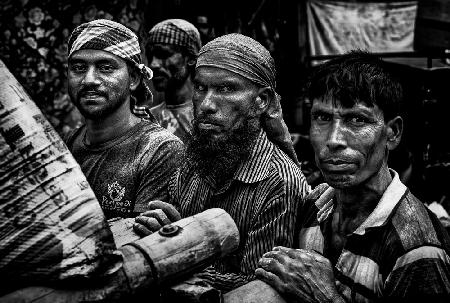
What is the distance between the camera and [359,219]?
278 centimetres

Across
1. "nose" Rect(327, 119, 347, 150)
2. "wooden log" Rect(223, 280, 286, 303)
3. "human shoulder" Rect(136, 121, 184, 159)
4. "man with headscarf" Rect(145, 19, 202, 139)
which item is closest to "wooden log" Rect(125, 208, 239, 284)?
"wooden log" Rect(223, 280, 286, 303)

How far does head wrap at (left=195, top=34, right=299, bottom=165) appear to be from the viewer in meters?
3.33

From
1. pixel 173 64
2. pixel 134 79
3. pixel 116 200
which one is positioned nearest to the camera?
pixel 116 200

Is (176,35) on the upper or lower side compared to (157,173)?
upper

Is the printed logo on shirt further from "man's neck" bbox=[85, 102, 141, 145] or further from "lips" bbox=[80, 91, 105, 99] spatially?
"lips" bbox=[80, 91, 105, 99]

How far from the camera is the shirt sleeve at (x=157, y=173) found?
364 cm

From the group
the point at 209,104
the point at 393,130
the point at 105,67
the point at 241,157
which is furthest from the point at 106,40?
the point at 393,130

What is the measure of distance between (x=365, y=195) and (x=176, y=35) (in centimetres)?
382

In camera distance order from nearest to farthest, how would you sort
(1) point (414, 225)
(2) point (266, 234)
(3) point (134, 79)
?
(1) point (414, 225) → (2) point (266, 234) → (3) point (134, 79)

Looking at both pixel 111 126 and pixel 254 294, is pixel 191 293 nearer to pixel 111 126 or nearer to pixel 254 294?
pixel 254 294

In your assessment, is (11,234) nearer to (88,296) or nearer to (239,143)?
(88,296)

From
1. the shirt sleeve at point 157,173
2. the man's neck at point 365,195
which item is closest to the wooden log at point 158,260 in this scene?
the man's neck at point 365,195

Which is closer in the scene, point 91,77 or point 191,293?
point 191,293

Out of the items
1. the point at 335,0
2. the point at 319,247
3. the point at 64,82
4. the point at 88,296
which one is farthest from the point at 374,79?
the point at 335,0
